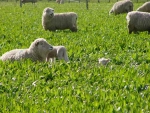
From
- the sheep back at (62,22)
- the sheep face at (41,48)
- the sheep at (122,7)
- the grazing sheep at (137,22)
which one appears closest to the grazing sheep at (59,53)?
the sheep face at (41,48)

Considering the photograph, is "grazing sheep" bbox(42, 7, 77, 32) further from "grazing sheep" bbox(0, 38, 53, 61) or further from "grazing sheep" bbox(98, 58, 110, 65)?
"grazing sheep" bbox(98, 58, 110, 65)

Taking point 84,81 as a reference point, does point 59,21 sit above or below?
above

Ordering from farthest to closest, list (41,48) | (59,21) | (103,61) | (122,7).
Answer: (122,7), (59,21), (41,48), (103,61)

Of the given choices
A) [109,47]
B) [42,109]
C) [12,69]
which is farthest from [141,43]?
[42,109]

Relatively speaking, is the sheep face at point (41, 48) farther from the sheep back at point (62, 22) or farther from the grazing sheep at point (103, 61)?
the sheep back at point (62, 22)

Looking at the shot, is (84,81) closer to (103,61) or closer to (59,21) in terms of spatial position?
(103,61)

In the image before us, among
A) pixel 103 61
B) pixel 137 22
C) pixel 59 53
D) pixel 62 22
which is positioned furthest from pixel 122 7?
pixel 103 61

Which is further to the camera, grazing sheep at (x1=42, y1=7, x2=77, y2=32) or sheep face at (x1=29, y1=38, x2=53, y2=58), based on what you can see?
grazing sheep at (x1=42, y1=7, x2=77, y2=32)

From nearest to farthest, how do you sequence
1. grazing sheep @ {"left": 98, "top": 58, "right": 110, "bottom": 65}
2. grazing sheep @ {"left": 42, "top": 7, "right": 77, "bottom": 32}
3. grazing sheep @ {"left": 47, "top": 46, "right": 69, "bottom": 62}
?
grazing sheep @ {"left": 98, "top": 58, "right": 110, "bottom": 65} < grazing sheep @ {"left": 47, "top": 46, "right": 69, "bottom": 62} < grazing sheep @ {"left": 42, "top": 7, "right": 77, "bottom": 32}

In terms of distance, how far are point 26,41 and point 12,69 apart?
4.10 metres

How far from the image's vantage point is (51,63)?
29.6ft

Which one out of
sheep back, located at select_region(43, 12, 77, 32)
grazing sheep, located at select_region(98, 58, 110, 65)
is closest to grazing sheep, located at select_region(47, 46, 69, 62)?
grazing sheep, located at select_region(98, 58, 110, 65)

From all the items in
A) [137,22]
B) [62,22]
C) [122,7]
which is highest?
[137,22]

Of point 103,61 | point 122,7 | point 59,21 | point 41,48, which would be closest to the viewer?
point 103,61
